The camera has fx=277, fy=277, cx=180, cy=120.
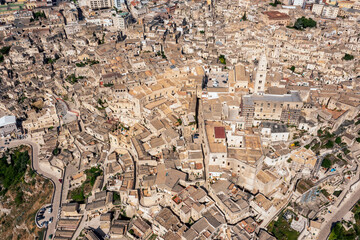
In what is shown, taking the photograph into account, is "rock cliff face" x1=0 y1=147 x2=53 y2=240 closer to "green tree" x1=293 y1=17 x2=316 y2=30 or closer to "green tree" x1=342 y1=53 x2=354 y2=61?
"green tree" x1=342 y1=53 x2=354 y2=61

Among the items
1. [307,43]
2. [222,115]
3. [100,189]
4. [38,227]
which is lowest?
[38,227]

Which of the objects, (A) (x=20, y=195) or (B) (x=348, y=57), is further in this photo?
(B) (x=348, y=57)

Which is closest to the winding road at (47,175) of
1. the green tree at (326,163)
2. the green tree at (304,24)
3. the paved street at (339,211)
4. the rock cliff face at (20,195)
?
the rock cliff face at (20,195)

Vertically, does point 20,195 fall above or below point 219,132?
below

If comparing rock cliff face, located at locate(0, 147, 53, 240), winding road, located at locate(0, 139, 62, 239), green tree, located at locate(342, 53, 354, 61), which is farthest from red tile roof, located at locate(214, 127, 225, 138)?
green tree, located at locate(342, 53, 354, 61)

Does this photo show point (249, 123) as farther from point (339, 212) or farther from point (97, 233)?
point (97, 233)

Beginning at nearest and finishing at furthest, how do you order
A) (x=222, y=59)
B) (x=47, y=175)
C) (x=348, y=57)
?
(x=47, y=175) < (x=348, y=57) < (x=222, y=59)

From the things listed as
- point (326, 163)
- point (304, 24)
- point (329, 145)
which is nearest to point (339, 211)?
point (326, 163)

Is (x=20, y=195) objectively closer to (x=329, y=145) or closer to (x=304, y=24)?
(x=329, y=145)

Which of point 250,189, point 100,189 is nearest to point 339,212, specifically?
point 250,189
